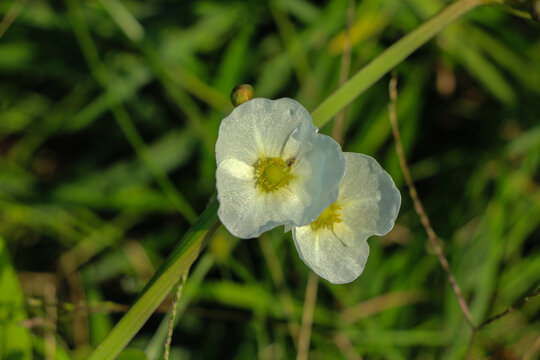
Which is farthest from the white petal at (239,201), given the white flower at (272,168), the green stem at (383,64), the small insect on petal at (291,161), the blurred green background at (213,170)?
the blurred green background at (213,170)

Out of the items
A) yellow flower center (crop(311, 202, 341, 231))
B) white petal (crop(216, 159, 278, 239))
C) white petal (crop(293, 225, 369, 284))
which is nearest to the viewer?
white petal (crop(216, 159, 278, 239))

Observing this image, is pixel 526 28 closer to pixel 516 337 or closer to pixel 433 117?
pixel 433 117

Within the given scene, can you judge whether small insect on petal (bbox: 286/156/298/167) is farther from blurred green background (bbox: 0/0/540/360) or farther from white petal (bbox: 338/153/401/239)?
blurred green background (bbox: 0/0/540/360)

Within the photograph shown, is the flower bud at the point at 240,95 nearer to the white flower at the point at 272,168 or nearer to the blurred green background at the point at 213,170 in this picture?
the white flower at the point at 272,168

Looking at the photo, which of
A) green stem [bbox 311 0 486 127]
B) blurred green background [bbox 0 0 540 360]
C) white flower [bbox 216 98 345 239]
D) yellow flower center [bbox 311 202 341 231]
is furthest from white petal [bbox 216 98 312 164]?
blurred green background [bbox 0 0 540 360]

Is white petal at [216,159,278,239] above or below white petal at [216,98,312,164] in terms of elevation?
below

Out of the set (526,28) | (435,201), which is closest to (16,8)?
(435,201)

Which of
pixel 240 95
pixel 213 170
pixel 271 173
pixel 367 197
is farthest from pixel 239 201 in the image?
pixel 213 170

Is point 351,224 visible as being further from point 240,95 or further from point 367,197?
point 240,95
